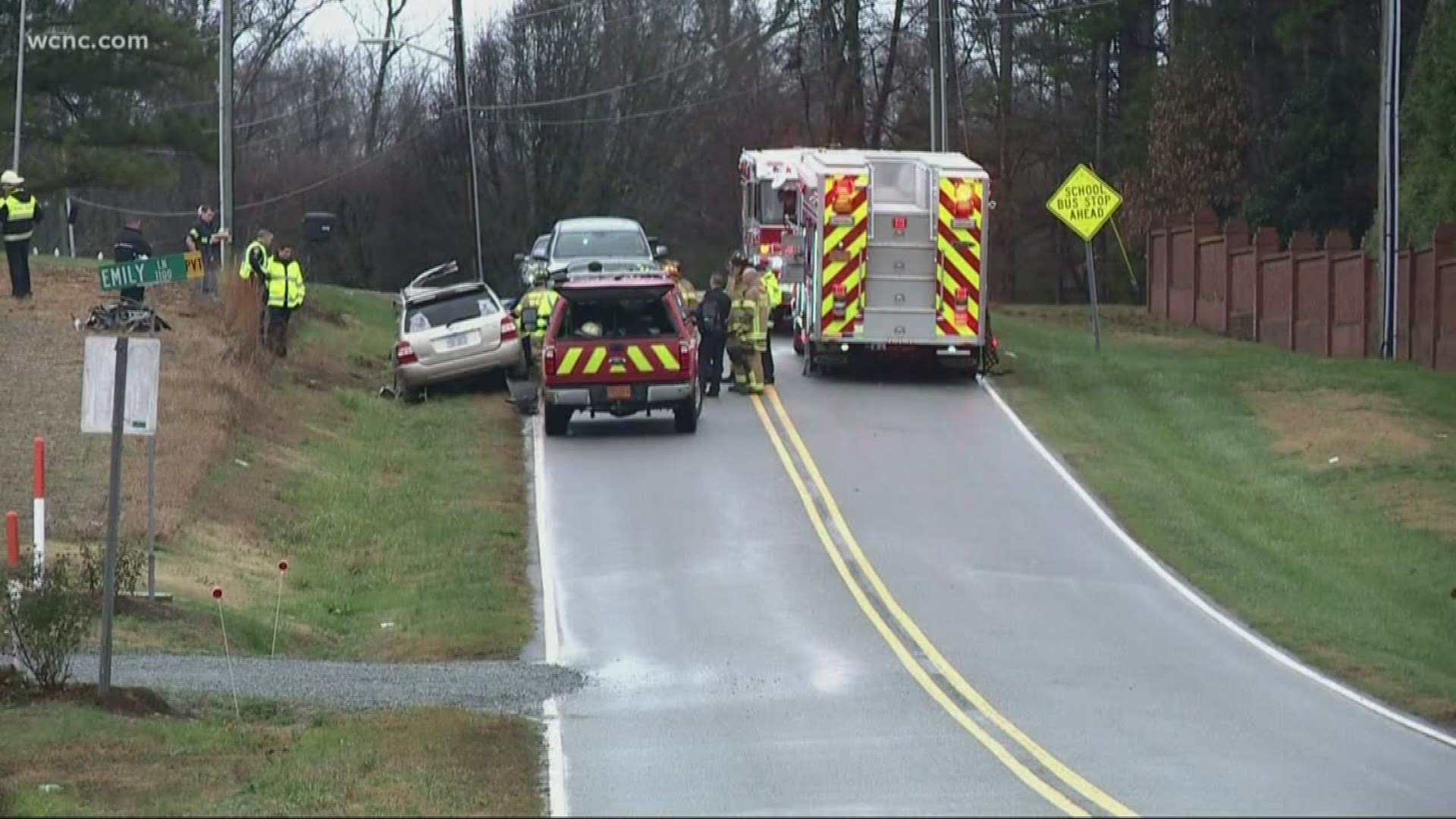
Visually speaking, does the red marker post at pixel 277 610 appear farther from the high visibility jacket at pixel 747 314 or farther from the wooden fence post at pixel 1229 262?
the wooden fence post at pixel 1229 262

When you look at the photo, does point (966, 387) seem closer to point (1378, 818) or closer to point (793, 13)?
point (1378, 818)

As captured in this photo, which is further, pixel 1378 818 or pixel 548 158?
pixel 548 158

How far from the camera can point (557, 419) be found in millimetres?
29906

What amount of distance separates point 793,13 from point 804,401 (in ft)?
144

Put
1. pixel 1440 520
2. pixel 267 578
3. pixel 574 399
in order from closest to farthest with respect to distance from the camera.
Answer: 1. pixel 267 578
2. pixel 1440 520
3. pixel 574 399

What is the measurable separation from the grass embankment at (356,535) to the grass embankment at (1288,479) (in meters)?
6.83

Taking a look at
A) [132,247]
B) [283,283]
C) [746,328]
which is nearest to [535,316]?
[746,328]

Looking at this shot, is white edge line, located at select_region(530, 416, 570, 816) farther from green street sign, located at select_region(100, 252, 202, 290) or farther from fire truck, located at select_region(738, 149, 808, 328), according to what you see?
fire truck, located at select_region(738, 149, 808, 328)

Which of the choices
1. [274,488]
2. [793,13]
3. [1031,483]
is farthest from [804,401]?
[793,13]

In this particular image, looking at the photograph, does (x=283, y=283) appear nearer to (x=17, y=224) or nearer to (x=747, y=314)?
(x=17, y=224)

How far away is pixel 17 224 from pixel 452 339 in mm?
7178

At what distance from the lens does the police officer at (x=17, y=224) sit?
34.7 metres

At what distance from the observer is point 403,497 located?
26.6 meters

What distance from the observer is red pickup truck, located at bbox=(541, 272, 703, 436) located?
95.6 feet
